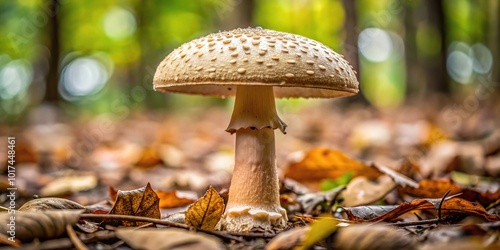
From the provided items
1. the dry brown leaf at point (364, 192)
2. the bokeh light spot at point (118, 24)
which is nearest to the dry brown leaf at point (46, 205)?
the dry brown leaf at point (364, 192)

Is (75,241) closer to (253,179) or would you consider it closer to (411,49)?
(253,179)

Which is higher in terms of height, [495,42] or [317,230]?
[495,42]

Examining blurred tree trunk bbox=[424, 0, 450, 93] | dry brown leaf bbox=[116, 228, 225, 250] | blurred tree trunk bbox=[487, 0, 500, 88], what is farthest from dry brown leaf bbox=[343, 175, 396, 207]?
blurred tree trunk bbox=[424, 0, 450, 93]

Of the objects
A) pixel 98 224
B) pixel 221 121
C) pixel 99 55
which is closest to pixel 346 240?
pixel 98 224

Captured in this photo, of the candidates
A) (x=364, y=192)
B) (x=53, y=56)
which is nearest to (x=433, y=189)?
(x=364, y=192)

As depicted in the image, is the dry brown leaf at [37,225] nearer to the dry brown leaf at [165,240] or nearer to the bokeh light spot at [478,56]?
the dry brown leaf at [165,240]
